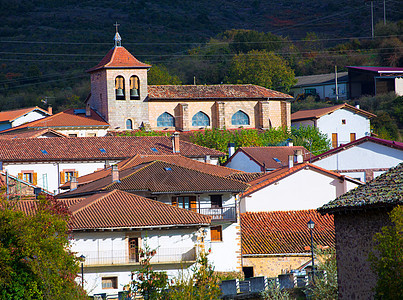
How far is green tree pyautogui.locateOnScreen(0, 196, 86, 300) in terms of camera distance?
21844 mm

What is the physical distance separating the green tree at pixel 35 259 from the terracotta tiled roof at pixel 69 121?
47947 mm

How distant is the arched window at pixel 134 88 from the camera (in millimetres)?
77062

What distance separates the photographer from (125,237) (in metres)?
33.5

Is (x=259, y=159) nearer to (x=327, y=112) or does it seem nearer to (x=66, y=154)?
(x=66, y=154)

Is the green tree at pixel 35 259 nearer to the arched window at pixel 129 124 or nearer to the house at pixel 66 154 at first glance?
the house at pixel 66 154

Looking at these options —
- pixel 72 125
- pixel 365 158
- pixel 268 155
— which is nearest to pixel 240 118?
pixel 72 125

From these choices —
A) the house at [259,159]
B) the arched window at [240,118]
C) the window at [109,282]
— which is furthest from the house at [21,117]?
the window at [109,282]

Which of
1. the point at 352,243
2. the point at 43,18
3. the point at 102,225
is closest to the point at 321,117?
the point at 102,225

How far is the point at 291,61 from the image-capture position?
117 meters

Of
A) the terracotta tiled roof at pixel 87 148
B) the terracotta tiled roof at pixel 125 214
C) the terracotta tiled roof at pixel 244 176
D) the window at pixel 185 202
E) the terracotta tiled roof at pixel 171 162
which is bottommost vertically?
the terracotta tiled roof at pixel 125 214

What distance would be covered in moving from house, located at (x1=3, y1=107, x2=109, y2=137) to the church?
1.60 metres

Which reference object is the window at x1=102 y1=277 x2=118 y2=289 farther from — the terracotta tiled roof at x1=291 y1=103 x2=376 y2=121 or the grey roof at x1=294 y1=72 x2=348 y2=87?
the grey roof at x1=294 y1=72 x2=348 y2=87

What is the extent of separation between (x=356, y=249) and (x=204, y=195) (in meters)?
20.0

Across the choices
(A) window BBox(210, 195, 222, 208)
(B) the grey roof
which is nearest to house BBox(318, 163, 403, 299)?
(A) window BBox(210, 195, 222, 208)
